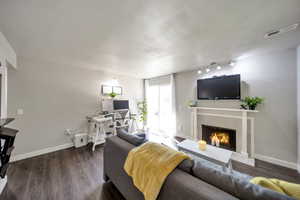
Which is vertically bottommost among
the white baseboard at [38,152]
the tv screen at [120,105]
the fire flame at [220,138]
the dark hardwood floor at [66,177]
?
the dark hardwood floor at [66,177]

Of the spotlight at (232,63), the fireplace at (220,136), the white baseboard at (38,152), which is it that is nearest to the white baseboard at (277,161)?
the fireplace at (220,136)

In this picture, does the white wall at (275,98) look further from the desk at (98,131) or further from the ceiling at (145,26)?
the desk at (98,131)

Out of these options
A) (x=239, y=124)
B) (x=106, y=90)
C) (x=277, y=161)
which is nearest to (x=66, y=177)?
(x=106, y=90)

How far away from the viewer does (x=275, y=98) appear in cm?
246

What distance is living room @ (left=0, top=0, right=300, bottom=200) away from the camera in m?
1.20

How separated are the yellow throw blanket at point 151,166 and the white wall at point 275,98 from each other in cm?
267

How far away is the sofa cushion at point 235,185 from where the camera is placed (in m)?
0.66

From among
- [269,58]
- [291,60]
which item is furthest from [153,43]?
[291,60]

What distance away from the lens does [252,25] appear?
1.54 metres

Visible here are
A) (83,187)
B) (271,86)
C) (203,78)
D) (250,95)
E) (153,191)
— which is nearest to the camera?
(153,191)

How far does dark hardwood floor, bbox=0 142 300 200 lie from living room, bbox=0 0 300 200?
0.02m

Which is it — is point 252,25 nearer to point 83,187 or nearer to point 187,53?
point 187,53

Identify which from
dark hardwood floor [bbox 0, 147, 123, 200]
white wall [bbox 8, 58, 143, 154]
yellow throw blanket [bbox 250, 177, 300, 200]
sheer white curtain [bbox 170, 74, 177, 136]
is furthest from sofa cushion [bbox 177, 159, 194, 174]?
white wall [bbox 8, 58, 143, 154]

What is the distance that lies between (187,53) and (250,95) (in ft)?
6.03
